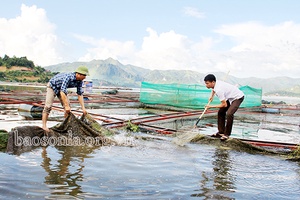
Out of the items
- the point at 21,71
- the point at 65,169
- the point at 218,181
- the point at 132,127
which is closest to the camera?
the point at 218,181

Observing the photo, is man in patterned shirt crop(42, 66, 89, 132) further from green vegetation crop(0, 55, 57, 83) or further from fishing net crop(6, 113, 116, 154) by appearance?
green vegetation crop(0, 55, 57, 83)

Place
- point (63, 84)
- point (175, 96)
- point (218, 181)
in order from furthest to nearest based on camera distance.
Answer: point (175, 96) → point (63, 84) → point (218, 181)

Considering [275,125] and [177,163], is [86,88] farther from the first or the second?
[177,163]

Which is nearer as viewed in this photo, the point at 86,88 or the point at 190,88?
the point at 190,88

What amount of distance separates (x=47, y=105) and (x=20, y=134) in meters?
1.19

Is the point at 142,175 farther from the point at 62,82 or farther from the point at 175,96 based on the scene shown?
the point at 175,96

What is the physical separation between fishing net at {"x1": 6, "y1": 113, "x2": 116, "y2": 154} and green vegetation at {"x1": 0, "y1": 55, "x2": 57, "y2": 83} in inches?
3553

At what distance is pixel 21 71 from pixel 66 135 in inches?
3971

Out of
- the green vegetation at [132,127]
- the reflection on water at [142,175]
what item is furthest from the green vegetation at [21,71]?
the reflection on water at [142,175]

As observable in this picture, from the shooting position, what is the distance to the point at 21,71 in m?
98.3

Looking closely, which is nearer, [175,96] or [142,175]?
[142,175]

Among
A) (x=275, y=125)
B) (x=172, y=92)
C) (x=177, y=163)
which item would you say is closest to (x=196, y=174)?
(x=177, y=163)

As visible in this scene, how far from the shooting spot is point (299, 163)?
5.81m

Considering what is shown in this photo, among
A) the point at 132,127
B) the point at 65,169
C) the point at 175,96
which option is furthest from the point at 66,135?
the point at 175,96
